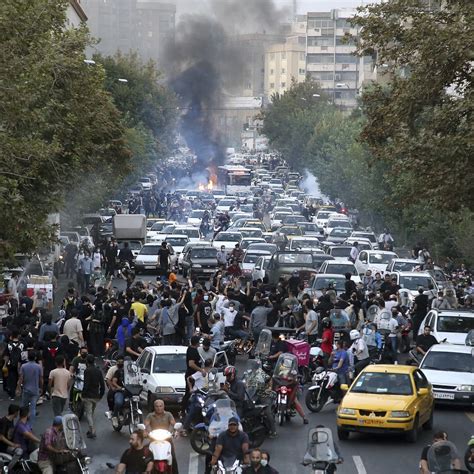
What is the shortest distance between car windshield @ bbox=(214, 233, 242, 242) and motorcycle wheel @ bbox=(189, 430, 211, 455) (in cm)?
3896

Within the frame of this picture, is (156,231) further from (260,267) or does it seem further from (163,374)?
(163,374)

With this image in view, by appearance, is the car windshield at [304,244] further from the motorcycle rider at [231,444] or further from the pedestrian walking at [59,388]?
the motorcycle rider at [231,444]

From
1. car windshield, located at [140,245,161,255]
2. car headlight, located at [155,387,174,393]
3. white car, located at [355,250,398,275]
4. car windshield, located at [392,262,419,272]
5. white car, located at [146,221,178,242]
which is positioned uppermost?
car headlight, located at [155,387,174,393]

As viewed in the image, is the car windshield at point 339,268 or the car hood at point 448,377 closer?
the car hood at point 448,377

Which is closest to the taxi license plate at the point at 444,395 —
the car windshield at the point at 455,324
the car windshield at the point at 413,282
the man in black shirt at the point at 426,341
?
the man in black shirt at the point at 426,341

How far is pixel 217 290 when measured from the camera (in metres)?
40.0

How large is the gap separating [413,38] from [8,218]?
1151 cm

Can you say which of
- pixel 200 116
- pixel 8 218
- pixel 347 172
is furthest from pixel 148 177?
pixel 8 218

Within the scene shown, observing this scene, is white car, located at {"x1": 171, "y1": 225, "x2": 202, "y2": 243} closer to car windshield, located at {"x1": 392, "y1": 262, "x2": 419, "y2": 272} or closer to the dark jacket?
car windshield, located at {"x1": 392, "y1": 262, "x2": 419, "y2": 272}

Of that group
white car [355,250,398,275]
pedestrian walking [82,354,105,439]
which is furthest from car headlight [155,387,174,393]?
white car [355,250,398,275]

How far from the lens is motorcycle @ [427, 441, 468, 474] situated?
1703 centimetres

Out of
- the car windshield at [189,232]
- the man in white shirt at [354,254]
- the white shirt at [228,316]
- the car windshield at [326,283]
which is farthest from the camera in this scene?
the car windshield at [189,232]

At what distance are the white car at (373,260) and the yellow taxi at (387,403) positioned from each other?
25391 mm

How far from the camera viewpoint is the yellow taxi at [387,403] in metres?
23.2
